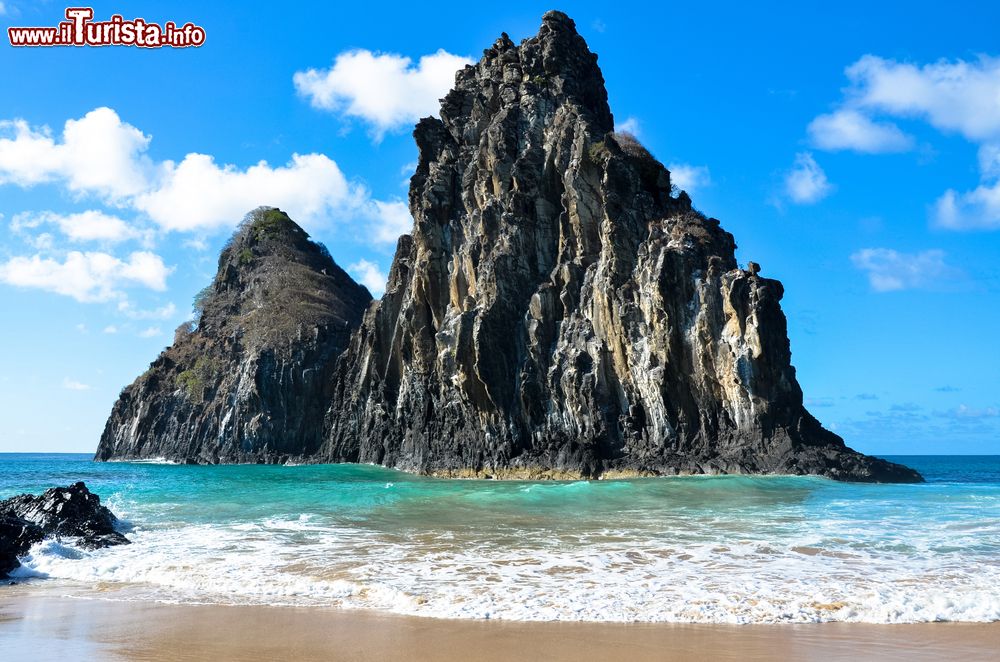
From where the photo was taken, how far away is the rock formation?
32.4m

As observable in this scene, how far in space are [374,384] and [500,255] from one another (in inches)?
683

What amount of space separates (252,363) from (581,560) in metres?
66.0

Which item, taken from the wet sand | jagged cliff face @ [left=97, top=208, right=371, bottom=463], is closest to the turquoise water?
the wet sand

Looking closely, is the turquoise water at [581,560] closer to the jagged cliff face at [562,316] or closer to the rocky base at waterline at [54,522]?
the rocky base at waterline at [54,522]

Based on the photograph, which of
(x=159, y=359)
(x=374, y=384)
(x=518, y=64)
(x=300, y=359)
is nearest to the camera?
(x=518, y=64)

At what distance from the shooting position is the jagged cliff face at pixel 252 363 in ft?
233

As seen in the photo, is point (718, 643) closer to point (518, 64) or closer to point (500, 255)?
point (500, 255)

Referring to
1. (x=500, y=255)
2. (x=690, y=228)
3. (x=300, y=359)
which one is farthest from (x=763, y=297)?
(x=300, y=359)

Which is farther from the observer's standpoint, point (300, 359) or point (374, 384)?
point (300, 359)

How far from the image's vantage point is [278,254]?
3519 inches

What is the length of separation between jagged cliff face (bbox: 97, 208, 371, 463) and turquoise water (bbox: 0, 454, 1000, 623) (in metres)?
52.4

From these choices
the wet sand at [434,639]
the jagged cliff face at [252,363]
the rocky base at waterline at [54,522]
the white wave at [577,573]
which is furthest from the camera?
the jagged cliff face at [252,363]

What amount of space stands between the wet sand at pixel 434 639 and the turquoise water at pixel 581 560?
0.48 m

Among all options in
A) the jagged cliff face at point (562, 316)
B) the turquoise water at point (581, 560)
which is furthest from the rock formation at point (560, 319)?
the turquoise water at point (581, 560)
